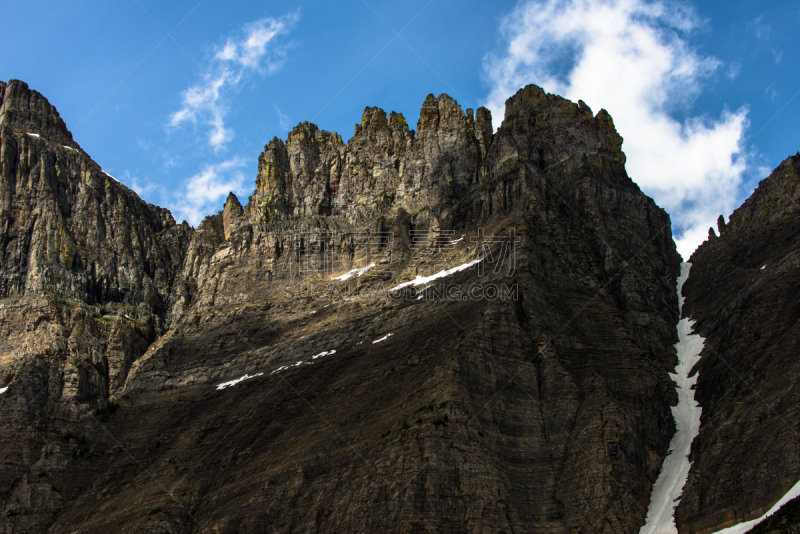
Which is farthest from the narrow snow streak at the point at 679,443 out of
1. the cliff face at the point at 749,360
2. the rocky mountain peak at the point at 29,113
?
the rocky mountain peak at the point at 29,113

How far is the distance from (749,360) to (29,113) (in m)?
123

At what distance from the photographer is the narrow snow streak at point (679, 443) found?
191 ft

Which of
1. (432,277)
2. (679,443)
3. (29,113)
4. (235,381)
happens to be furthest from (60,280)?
(679,443)

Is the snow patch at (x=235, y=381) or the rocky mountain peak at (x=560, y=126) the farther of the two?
the rocky mountain peak at (x=560, y=126)

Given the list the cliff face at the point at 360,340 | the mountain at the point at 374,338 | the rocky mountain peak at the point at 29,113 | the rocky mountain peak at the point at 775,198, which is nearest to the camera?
the mountain at the point at 374,338

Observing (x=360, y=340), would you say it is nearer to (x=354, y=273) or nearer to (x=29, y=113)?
(x=354, y=273)

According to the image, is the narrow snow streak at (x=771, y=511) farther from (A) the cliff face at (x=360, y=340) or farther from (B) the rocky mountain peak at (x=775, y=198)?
(B) the rocky mountain peak at (x=775, y=198)

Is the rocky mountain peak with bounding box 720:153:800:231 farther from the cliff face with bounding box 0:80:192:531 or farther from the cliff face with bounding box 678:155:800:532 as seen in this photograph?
the cliff face with bounding box 0:80:192:531

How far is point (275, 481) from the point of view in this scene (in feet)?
212

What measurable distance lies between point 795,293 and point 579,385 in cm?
2425

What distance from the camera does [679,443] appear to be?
69.0 metres

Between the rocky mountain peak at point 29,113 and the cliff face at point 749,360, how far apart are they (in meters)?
109

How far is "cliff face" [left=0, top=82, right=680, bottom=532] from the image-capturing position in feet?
198

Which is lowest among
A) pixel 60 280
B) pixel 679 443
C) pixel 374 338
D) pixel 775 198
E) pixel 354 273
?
pixel 679 443
